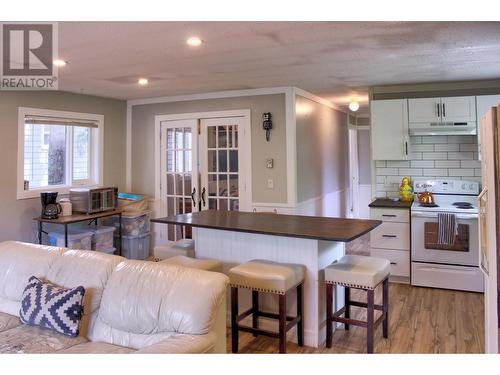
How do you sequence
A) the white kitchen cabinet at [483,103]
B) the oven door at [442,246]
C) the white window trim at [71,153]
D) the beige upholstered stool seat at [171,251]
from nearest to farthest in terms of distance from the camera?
the beige upholstered stool seat at [171,251] → the oven door at [442,246] → the white kitchen cabinet at [483,103] → the white window trim at [71,153]

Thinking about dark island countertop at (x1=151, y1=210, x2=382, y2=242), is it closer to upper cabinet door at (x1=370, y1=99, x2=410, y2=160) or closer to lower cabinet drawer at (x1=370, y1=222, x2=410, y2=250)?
lower cabinet drawer at (x1=370, y1=222, x2=410, y2=250)

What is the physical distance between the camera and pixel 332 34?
2947mm

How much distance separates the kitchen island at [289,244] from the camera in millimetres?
2959

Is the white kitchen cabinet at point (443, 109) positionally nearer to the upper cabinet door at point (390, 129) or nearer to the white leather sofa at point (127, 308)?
the upper cabinet door at point (390, 129)

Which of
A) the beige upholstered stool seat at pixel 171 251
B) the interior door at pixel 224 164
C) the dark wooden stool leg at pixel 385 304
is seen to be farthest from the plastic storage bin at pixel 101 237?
the dark wooden stool leg at pixel 385 304

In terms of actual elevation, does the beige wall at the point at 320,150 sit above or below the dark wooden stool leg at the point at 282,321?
above

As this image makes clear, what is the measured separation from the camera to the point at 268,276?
2754mm

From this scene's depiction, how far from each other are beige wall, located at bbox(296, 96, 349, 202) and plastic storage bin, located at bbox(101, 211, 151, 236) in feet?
7.44

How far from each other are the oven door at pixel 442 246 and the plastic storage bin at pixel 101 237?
12.4 ft

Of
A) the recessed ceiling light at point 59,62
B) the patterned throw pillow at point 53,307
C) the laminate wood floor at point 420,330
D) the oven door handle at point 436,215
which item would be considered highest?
the recessed ceiling light at point 59,62

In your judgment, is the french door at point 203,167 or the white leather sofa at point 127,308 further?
the french door at point 203,167

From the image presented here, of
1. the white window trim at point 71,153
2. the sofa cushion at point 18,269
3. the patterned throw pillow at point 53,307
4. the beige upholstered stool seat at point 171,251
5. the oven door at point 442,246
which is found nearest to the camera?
the patterned throw pillow at point 53,307

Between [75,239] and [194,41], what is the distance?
116 inches

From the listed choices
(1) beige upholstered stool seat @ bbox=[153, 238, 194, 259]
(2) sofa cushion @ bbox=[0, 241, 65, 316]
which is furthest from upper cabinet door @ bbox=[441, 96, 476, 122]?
(2) sofa cushion @ bbox=[0, 241, 65, 316]
